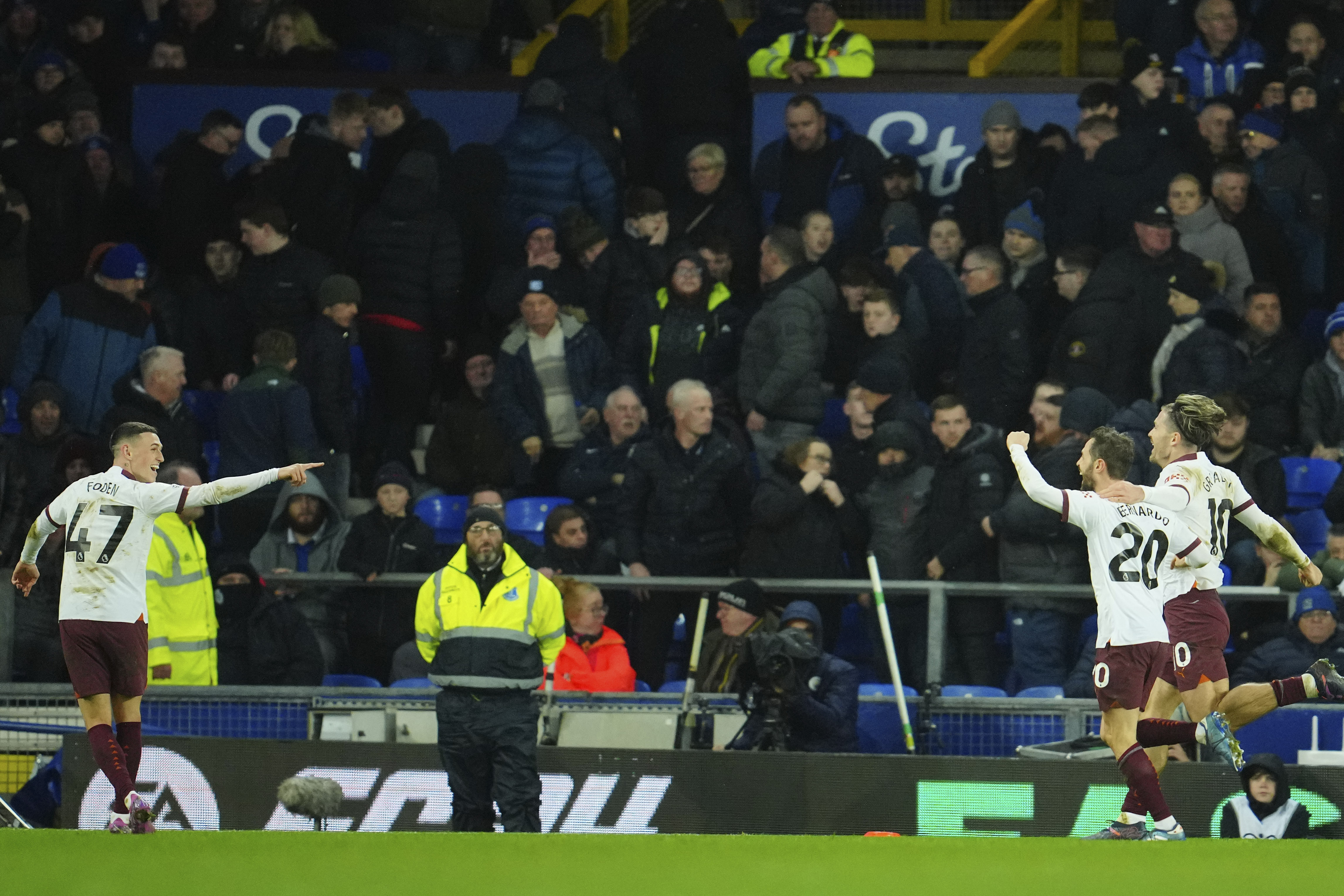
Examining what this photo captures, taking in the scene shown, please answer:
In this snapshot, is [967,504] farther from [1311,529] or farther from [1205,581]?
[1205,581]

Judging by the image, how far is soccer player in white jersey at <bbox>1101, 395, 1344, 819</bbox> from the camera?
8.66m

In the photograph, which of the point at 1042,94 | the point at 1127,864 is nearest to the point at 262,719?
the point at 1127,864

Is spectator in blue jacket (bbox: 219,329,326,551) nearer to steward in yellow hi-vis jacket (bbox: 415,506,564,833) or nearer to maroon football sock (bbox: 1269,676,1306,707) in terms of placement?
steward in yellow hi-vis jacket (bbox: 415,506,564,833)

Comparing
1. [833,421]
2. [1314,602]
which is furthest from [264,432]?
[1314,602]

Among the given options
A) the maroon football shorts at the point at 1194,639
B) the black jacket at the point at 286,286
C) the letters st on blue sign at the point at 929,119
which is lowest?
the maroon football shorts at the point at 1194,639

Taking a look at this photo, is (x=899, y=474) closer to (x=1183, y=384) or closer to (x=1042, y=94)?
(x=1183, y=384)

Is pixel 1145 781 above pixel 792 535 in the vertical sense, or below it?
below

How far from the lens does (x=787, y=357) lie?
41.6 feet

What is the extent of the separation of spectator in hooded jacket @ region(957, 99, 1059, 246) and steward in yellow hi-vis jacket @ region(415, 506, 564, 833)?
502 centimetres

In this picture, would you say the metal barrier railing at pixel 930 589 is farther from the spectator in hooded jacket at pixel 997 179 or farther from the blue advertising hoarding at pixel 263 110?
the blue advertising hoarding at pixel 263 110

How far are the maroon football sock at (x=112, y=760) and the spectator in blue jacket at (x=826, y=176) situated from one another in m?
6.83

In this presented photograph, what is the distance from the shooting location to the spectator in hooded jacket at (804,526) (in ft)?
38.4

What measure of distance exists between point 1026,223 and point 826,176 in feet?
5.14

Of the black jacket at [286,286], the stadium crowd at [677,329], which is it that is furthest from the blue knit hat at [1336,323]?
the black jacket at [286,286]
